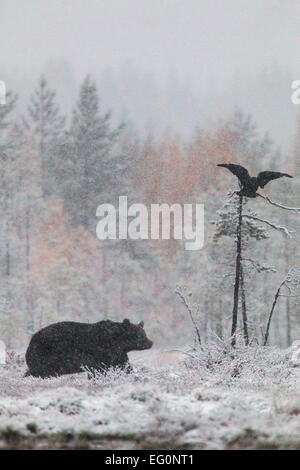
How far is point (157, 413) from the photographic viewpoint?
4.95 meters

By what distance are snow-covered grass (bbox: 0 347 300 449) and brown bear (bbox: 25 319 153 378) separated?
0.51m

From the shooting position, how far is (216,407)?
509 cm

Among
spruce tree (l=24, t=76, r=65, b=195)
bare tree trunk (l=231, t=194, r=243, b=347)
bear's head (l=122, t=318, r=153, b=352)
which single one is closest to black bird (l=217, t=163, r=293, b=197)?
bare tree trunk (l=231, t=194, r=243, b=347)

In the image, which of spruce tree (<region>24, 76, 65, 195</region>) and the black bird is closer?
the black bird

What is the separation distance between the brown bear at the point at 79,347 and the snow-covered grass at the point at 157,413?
51 centimetres

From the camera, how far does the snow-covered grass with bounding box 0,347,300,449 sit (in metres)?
4.54

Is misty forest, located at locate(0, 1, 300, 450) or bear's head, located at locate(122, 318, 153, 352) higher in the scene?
misty forest, located at locate(0, 1, 300, 450)

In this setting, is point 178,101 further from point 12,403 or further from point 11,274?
point 12,403

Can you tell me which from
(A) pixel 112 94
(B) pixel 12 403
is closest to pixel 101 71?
(A) pixel 112 94

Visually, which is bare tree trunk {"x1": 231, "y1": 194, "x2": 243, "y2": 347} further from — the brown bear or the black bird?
the brown bear

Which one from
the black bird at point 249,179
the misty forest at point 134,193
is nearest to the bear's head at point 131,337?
the black bird at point 249,179

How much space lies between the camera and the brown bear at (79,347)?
283 inches

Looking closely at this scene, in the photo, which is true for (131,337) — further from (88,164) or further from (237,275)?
(88,164)

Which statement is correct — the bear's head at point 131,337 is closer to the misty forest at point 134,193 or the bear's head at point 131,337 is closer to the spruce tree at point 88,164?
the misty forest at point 134,193
